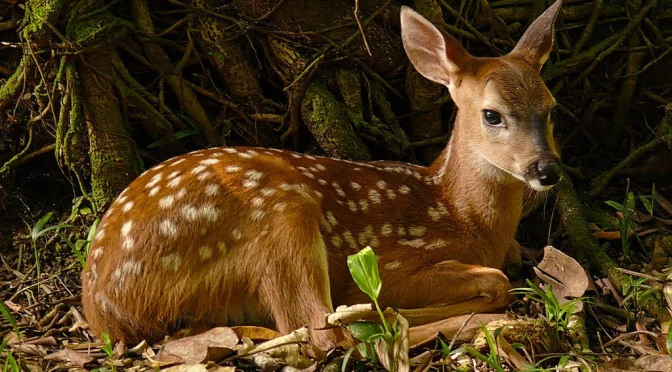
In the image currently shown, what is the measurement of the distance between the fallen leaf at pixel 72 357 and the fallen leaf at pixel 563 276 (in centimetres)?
174

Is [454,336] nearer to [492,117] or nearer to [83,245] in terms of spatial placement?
[492,117]

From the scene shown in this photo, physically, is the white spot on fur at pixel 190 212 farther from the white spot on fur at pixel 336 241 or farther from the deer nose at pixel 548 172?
the deer nose at pixel 548 172

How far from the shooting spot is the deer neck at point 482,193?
12.1 feet

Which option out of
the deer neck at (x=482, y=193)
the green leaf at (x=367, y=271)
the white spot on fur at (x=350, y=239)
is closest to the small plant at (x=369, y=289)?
the green leaf at (x=367, y=271)

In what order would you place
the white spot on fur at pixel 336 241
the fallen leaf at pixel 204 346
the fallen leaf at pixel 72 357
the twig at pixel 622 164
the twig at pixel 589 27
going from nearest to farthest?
the fallen leaf at pixel 204 346 < the fallen leaf at pixel 72 357 < the white spot on fur at pixel 336 241 < the twig at pixel 622 164 < the twig at pixel 589 27

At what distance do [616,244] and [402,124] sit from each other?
120 centimetres

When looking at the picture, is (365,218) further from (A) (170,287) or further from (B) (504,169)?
(A) (170,287)

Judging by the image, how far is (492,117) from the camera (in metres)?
3.53

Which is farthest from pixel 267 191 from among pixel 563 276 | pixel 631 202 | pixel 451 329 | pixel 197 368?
pixel 631 202

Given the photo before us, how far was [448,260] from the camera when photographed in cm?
362

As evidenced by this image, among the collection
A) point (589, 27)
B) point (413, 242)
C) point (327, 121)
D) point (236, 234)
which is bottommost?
point (413, 242)

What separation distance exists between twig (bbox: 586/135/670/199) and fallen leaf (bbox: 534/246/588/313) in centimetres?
96

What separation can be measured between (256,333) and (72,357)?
671mm

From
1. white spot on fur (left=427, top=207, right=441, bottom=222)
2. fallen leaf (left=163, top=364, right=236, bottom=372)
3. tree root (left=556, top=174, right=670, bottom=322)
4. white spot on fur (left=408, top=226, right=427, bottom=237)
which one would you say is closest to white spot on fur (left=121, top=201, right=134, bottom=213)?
fallen leaf (left=163, top=364, right=236, bottom=372)
